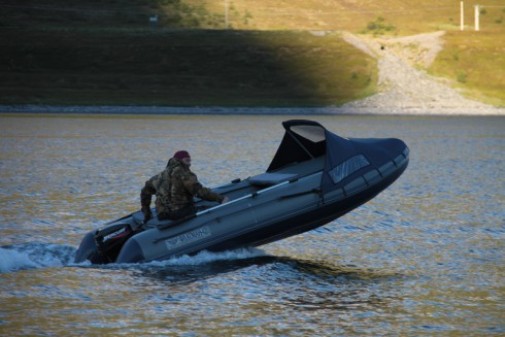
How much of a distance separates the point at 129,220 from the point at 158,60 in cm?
7773

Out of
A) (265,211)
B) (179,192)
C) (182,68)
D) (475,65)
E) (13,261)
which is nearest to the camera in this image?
(179,192)

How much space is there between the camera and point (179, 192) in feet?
64.7

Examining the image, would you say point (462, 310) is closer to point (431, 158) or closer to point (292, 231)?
point (292, 231)

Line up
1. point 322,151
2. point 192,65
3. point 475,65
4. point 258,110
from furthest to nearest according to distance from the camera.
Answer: point 475,65 < point 192,65 < point 258,110 < point 322,151

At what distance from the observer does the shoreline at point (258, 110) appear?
83.0 m

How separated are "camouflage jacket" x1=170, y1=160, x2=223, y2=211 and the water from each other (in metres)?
0.99

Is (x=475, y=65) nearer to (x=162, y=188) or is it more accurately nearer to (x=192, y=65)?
(x=192, y=65)

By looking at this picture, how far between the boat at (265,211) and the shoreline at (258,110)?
62.4 metres

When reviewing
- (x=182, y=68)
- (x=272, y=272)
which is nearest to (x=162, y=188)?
(x=272, y=272)

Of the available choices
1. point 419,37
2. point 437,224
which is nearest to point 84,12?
point 419,37

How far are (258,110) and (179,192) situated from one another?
2617 inches

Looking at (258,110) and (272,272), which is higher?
(258,110)

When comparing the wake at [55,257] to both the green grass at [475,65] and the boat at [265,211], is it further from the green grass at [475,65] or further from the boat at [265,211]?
the green grass at [475,65]

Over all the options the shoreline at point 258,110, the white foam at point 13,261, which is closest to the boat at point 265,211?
the white foam at point 13,261
